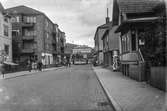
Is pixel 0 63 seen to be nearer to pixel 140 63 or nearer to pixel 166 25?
pixel 140 63

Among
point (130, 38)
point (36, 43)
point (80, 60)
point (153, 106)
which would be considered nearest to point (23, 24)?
point (36, 43)

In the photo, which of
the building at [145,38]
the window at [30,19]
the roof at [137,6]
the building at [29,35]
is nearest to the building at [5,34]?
the building at [29,35]

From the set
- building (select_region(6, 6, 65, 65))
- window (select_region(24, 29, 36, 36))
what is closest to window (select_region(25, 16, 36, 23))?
building (select_region(6, 6, 65, 65))

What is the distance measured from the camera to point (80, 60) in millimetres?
58875

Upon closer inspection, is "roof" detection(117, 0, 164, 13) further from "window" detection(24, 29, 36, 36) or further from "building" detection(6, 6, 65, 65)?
"window" detection(24, 29, 36, 36)

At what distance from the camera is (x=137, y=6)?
17.4 meters

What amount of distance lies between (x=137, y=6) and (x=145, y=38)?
534 centimetres

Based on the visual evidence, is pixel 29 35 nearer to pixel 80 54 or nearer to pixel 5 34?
pixel 80 54

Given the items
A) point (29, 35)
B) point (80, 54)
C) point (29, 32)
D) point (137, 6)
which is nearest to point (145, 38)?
point (137, 6)

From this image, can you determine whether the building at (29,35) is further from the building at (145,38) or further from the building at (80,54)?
the building at (145,38)

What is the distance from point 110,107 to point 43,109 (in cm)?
217

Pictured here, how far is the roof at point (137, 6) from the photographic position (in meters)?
17.2

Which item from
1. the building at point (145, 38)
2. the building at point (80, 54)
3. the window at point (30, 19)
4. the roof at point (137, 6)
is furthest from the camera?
the building at point (80, 54)

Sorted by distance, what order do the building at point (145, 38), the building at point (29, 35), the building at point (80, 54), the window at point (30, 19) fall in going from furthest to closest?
1. the building at point (80, 54)
2. the window at point (30, 19)
3. the building at point (29, 35)
4. the building at point (145, 38)
